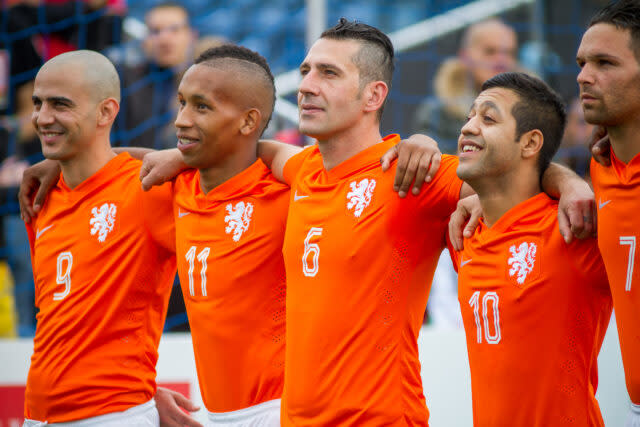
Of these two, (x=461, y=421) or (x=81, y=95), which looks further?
(x=461, y=421)

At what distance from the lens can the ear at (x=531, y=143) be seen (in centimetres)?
305

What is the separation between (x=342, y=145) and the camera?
334 cm

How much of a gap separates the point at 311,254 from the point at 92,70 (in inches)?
63.8

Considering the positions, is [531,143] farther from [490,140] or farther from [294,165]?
[294,165]

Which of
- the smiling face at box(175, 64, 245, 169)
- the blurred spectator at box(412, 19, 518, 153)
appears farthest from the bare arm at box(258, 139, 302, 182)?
the blurred spectator at box(412, 19, 518, 153)

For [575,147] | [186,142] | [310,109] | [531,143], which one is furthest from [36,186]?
[575,147]

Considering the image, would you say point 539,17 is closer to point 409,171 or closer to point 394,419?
point 409,171

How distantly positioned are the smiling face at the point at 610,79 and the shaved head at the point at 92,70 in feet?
7.58

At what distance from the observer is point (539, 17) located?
6141 millimetres

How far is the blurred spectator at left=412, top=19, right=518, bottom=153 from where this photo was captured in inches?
239

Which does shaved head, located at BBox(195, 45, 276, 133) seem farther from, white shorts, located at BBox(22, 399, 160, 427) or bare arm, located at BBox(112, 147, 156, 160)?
white shorts, located at BBox(22, 399, 160, 427)

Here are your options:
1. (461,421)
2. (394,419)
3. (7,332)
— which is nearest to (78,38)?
(7,332)

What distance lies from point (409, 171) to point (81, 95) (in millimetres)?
1766

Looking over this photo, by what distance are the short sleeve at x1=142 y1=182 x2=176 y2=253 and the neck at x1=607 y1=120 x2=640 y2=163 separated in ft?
6.47
